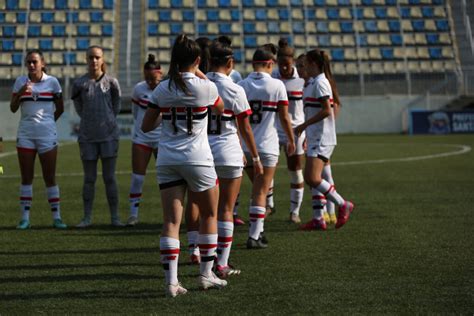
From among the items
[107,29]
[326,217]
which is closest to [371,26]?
[107,29]

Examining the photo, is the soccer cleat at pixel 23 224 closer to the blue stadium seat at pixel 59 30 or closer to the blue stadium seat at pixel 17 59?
the blue stadium seat at pixel 17 59

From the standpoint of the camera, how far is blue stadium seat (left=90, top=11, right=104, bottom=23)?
145ft

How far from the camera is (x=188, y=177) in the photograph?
5895 millimetres

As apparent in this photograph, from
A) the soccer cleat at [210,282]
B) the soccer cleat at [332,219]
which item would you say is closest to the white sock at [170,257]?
the soccer cleat at [210,282]

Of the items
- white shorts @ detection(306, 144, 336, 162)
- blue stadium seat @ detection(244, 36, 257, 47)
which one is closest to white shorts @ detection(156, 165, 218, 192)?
white shorts @ detection(306, 144, 336, 162)

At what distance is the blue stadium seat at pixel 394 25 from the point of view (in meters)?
44.4

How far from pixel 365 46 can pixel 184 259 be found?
37.2 metres

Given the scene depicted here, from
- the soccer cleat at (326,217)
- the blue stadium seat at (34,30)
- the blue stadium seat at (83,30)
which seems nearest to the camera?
the soccer cleat at (326,217)

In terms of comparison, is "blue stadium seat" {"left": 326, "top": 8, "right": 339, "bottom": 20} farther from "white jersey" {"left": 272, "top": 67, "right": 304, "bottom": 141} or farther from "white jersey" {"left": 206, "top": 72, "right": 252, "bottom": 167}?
"white jersey" {"left": 206, "top": 72, "right": 252, "bottom": 167}

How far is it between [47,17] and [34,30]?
1071mm

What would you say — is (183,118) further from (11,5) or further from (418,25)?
(11,5)

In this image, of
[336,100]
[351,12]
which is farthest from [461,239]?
[351,12]

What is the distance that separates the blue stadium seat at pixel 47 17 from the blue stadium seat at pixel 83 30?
1.57 m

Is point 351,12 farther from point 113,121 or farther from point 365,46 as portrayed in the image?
point 113,121
